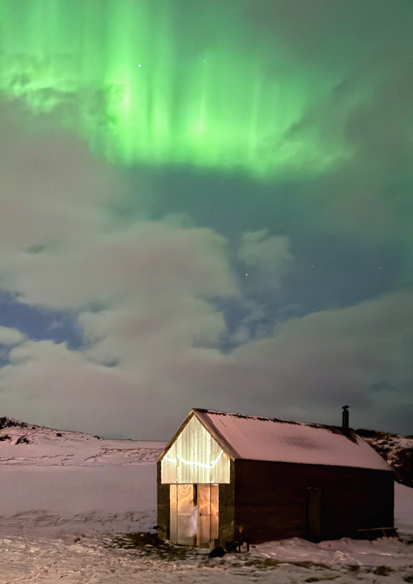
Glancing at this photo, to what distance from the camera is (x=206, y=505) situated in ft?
97.5

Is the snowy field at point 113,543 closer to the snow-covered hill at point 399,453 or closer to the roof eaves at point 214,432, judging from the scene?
the snow-covered hill at point 399,453

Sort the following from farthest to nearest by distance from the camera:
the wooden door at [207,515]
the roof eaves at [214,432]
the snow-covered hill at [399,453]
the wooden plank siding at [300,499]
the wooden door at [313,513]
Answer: the snow-covered hill at [399,453] → the wooden door at [313,513] → the wooden door at [207,515] → the roof eaves at [214,432] → the wooden plank siding at [300,499]

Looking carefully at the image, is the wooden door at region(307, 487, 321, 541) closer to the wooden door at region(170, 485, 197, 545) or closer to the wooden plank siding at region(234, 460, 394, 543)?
the wooden plank siding at region(234, 460, 394, 543)

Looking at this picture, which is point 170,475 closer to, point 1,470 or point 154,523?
point 154,523

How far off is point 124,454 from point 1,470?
44.8 ft

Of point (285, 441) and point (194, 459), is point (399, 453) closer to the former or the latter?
point (285, 441)

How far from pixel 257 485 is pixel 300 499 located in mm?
2885

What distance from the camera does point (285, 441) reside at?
32.8 meters

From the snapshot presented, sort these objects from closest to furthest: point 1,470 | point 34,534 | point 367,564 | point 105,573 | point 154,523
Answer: point 105,573
point 367,564
point 34,534
point 154,523
point 1,470

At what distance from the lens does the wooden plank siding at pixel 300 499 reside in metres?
28.6

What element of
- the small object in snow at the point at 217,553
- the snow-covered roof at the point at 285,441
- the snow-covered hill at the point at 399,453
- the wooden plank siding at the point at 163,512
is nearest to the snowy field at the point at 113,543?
the small object in snow at the point at 217,553

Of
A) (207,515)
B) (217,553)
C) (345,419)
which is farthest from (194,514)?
(345,419)

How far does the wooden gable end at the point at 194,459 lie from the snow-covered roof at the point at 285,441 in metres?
0.54

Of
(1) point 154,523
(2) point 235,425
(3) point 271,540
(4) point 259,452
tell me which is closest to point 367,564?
(3) point 271,540
